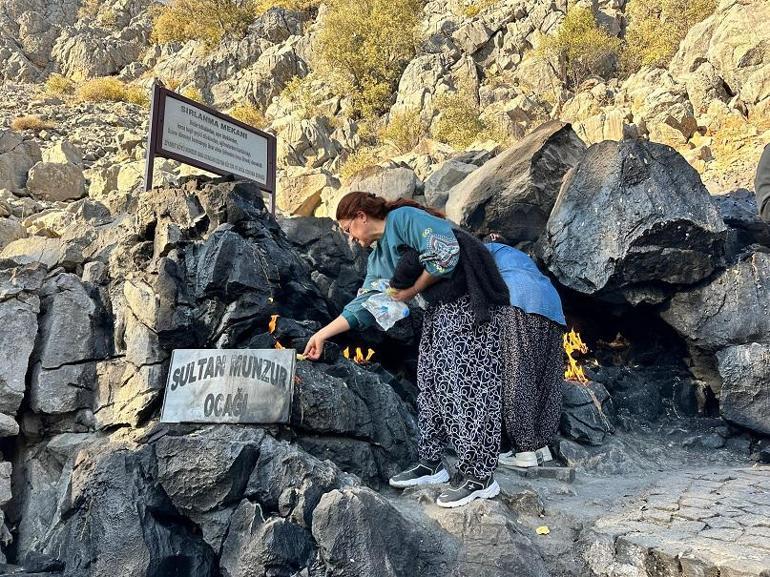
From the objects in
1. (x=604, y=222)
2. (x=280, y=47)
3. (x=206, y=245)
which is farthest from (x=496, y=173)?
(x=280, y=47)

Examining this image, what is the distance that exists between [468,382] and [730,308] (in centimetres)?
448

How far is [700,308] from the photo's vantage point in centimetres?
670

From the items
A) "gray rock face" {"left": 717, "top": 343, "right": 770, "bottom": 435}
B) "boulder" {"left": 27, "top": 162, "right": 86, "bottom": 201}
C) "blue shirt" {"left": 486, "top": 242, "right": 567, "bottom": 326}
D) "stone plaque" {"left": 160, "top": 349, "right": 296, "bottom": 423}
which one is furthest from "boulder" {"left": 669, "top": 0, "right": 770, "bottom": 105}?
"boulder" {"left": 27, "top": 162, "right": 86, "bottom": 201}

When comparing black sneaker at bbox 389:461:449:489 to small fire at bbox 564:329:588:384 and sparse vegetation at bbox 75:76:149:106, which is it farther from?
sparse vegetation at bbox 75:76:149:106

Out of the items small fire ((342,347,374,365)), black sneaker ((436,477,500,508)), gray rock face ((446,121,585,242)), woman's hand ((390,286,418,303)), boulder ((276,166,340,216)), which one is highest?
boulder ((276,166,340,216))

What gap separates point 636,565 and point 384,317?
1941 mm

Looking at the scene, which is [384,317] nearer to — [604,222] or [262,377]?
[262,377]

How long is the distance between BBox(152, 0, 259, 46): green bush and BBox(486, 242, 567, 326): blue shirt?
123ft

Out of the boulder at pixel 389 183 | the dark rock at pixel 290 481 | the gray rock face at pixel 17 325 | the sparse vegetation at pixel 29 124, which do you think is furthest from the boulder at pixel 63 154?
the dark rock at pixel 290 481

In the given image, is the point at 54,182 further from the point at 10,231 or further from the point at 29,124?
the point at 29,124

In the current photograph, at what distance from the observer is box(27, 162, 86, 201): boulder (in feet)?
46.9

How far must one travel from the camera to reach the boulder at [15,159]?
1440cm

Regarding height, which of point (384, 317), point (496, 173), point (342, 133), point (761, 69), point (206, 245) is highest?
point (342, 133)

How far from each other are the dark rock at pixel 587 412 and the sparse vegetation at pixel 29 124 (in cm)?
2105
